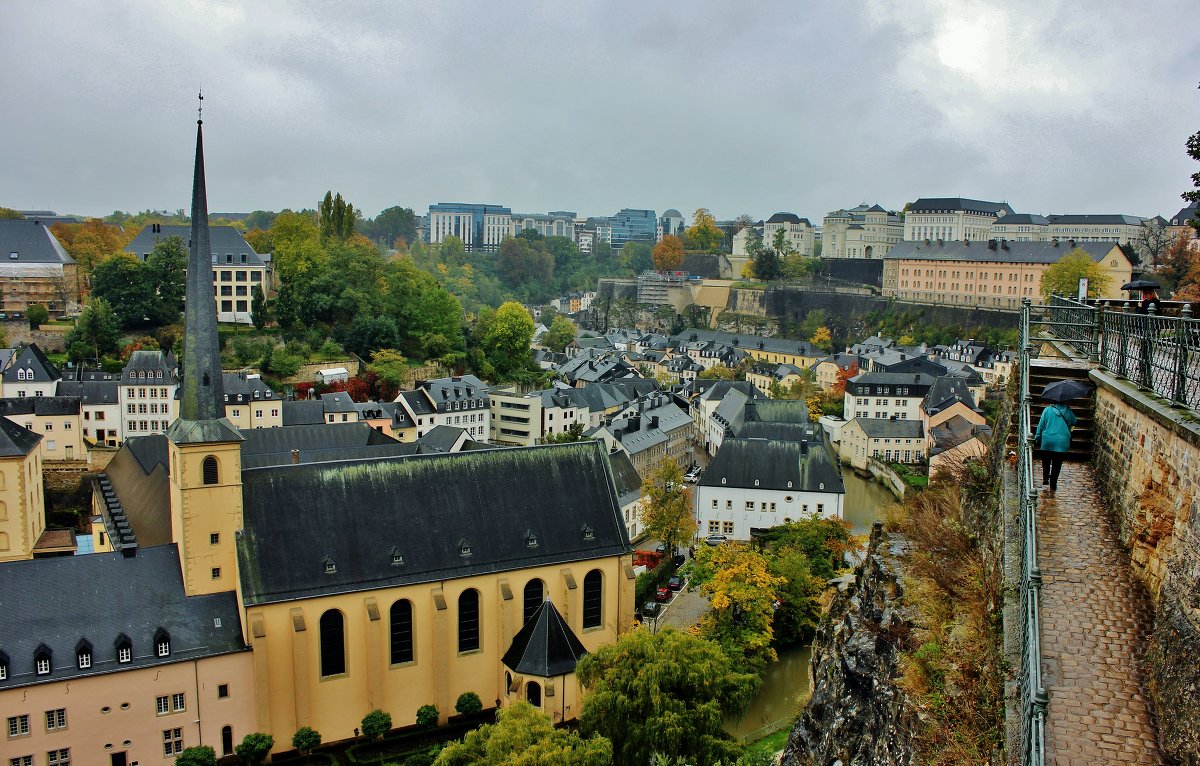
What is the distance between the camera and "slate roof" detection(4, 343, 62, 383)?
5228cm

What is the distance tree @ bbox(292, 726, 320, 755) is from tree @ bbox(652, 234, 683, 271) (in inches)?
4464

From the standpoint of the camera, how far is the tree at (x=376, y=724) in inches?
999

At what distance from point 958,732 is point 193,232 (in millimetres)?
21479

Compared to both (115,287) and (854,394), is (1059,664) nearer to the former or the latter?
(854,394)

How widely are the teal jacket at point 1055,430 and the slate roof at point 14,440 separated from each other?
3418 cm

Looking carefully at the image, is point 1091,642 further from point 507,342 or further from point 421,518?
point 507,342

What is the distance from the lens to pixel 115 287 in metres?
63.7

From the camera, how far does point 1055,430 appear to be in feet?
38.5

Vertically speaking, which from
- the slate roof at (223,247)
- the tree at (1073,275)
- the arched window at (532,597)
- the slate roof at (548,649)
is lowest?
the slate roof at (548,649)

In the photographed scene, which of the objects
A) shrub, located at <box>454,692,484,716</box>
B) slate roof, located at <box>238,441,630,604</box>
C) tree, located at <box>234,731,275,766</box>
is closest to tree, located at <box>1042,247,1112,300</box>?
slate roof, located at <box>238,441,630,604</box>

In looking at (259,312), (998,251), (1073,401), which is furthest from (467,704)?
(998,251)

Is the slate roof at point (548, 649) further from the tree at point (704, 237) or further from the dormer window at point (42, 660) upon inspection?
the tree at point (704, 237)

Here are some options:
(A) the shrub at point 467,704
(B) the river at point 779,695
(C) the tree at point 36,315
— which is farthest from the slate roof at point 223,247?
Result: (B) the river at point 779,695

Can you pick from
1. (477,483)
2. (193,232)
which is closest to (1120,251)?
(477,483)
